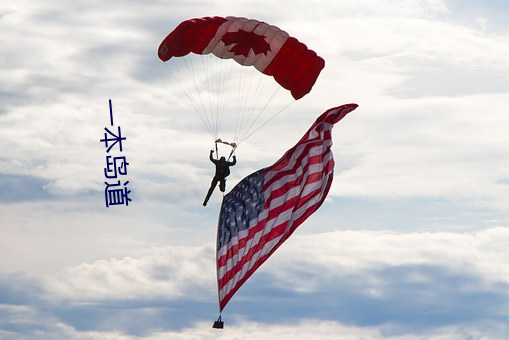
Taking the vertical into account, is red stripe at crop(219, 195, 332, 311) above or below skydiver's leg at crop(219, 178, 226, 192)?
below

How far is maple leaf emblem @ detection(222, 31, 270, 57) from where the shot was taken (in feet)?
215

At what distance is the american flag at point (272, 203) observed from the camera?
212 ft

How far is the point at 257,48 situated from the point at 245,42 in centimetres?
48

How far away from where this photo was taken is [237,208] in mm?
65188

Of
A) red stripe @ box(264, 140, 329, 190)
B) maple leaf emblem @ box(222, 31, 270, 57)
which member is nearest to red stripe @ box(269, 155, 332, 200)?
red stripe @ box(264, 140, 329, 190)

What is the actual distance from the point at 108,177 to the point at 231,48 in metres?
7.07

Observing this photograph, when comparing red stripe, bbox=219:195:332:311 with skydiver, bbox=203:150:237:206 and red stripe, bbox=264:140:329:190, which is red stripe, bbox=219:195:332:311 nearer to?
red stripe, bbox=264:140:329:190

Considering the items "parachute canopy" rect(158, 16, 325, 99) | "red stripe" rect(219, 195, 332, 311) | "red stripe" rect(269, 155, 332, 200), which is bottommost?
"red stripe" rect(219, 195, 332, 311)

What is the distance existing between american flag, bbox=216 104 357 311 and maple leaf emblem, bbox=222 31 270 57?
3.29 meters

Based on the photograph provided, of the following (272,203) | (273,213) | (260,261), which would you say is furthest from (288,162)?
(260,261)

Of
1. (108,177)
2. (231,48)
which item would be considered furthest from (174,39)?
(108,177)

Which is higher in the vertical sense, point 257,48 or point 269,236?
point 257,48

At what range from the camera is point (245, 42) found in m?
65.8

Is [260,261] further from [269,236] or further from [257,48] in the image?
[257,48]
